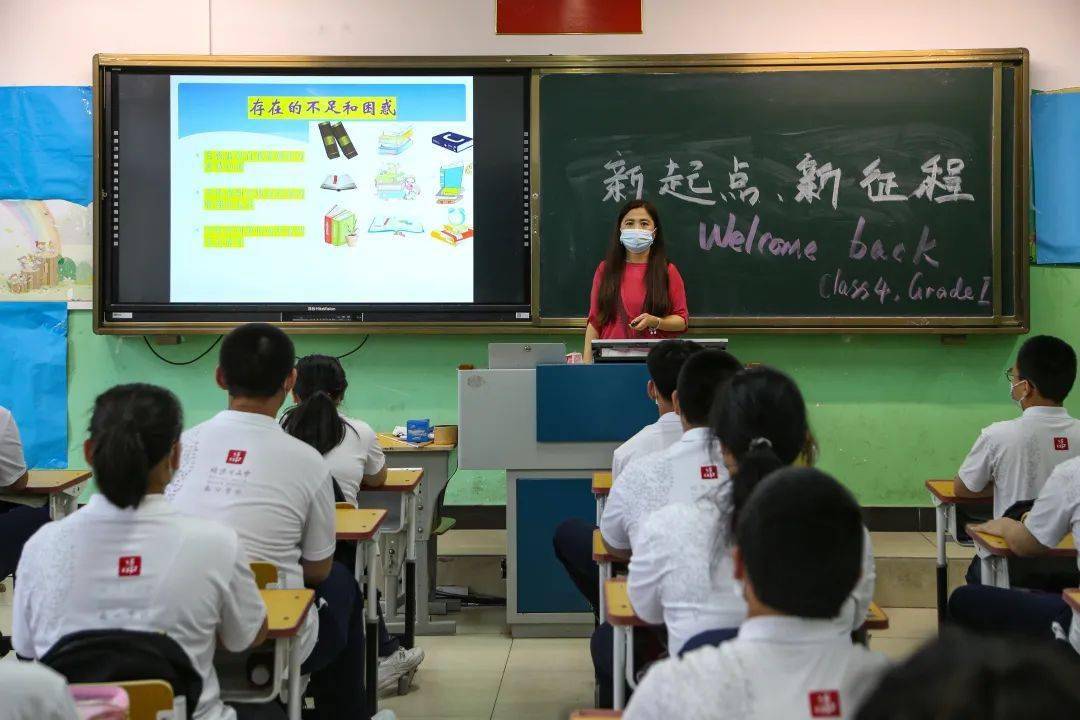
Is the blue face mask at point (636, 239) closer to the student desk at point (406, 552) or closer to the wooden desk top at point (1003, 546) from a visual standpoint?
the student desk at point (406, 552)

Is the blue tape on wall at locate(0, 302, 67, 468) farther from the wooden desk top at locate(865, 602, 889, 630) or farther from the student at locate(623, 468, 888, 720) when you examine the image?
the student at locate(623, 468, 888, 720)

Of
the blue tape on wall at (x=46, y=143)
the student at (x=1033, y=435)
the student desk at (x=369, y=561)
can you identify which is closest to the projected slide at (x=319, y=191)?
the blue tape on wall at (x=46, y=143)

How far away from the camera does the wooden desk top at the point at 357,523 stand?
2757 mm

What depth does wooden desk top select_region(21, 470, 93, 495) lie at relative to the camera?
3.60 metres

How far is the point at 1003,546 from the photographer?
280 cm

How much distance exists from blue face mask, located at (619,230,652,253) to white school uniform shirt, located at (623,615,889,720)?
3249 mm

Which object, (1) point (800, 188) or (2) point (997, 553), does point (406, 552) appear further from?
(1) point (800, 188)

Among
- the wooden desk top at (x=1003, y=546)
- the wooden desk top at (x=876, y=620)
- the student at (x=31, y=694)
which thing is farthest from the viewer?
the wooden desk top at (x=1003, y=546)

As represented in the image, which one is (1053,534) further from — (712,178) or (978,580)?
(712,178)

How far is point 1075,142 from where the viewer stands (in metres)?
4.98

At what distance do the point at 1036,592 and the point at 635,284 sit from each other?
2.13 metres

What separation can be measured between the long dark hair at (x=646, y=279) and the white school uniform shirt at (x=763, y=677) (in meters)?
3.20

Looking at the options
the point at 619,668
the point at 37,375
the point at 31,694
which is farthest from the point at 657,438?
the point at 37,375

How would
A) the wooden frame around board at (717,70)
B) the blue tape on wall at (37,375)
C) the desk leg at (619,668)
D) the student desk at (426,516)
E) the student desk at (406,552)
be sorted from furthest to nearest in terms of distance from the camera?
the blue tape on wall at (37,375), the wooden frame around board at (717,70), the student desk at (426,516), the student desk at (406,552), the desk leg at (619,668)
